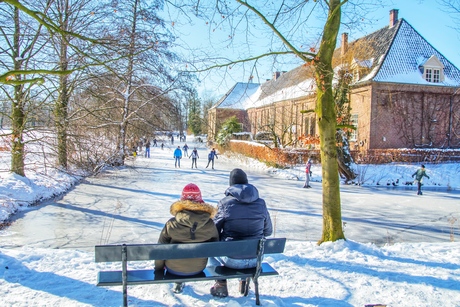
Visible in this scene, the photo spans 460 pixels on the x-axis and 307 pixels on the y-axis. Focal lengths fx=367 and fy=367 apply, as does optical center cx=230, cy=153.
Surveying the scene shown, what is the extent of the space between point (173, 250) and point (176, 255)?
0.22 ft

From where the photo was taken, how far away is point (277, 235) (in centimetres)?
895

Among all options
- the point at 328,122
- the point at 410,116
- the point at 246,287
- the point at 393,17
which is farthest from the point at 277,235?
the point at 393,17

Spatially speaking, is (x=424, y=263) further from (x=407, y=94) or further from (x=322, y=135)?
(x=407, y=94)

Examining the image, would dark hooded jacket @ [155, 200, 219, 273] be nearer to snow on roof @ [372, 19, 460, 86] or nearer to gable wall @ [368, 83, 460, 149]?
gable wall @ [368, 83, 460, 149]

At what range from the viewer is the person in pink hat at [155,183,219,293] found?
3.73 meters

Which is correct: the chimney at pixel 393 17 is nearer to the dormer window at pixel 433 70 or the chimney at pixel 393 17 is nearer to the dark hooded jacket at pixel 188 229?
the dormer window at pixel 433 70

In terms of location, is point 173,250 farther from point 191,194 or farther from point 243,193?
point 243,193

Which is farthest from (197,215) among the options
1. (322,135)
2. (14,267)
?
(322,135)

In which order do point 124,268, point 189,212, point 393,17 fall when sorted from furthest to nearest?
point 393,17
point 189,212
point 124,268

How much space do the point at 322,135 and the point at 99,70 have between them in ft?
23.1

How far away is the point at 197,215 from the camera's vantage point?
12.4 feet

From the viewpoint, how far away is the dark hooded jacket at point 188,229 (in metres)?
3.73

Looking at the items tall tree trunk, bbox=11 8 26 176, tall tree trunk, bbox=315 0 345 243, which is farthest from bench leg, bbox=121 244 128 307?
tall tree trunk, bbox=11 8 26 176

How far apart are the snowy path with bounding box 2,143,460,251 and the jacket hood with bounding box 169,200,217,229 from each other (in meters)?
4.71
